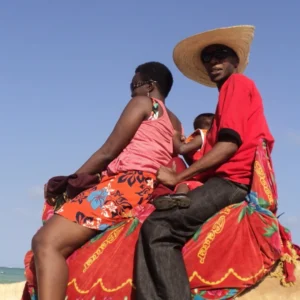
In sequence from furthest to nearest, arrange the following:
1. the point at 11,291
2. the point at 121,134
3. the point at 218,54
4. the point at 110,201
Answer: the point at 11,291 → the point at 218,54 → the point at 121,134 → the point at 110,201

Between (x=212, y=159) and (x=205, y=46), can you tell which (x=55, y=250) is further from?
(x=205, y=46)

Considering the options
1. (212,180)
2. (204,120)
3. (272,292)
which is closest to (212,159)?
(212,180)

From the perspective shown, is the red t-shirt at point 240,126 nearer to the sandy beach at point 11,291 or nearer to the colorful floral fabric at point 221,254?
the colorful floral fabric at point 221,254

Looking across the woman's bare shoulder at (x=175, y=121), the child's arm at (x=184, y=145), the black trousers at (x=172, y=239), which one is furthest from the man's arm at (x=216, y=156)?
the woman's bare shoulder at (x=175, y=121)

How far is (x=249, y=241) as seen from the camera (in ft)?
14.5

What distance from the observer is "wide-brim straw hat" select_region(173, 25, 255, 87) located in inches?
204

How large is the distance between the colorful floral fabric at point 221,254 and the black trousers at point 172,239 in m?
0.09

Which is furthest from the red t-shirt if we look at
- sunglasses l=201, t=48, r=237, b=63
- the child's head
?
the child's head

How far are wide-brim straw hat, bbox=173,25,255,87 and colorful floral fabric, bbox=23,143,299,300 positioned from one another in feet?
3.50

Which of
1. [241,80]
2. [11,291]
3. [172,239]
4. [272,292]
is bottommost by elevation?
[11,291]

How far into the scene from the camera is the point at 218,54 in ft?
17.2

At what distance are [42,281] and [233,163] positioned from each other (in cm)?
168

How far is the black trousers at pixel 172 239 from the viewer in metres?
4.21

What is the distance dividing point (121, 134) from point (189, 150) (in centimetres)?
65
